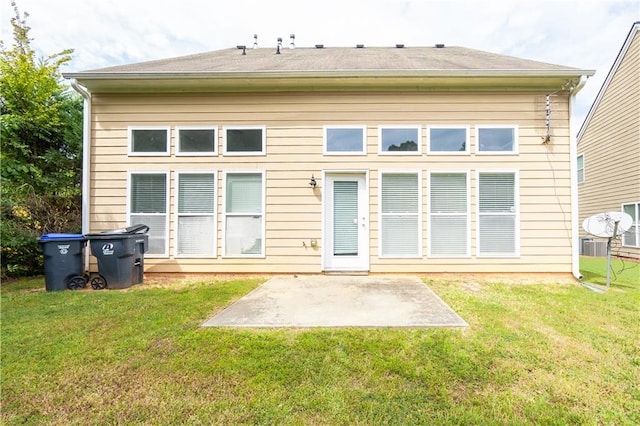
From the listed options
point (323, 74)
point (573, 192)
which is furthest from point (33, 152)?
point (573, 192)

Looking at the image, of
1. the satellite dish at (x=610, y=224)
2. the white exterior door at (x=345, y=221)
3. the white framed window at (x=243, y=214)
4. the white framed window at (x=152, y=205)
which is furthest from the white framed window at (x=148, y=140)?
the satellite dish at (x=610, y=224)

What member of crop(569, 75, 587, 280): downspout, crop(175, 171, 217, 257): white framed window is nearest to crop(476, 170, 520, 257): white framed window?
crop(569, 75, 587, 280): downspout

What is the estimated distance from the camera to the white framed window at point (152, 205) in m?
5.68

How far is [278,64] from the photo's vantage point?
599 centimetres

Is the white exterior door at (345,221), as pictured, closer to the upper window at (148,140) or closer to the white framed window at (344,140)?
the white framed window at (344,140)

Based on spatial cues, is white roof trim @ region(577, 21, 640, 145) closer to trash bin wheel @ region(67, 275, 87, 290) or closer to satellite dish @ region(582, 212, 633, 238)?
satellite dish @ region(582, 212, 633, 238)

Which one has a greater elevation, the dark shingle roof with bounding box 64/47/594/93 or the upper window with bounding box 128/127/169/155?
the dark shingle roof with bounding box 64/47/594/93

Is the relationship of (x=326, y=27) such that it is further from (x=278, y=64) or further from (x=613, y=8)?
(x=613, y=8)

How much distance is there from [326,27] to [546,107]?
19.8 ft

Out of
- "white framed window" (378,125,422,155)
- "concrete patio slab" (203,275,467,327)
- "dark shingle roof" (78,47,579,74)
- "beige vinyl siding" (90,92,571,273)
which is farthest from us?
"white framed window" (378,125,422,155)

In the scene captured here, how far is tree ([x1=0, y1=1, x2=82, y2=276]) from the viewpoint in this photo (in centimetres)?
564

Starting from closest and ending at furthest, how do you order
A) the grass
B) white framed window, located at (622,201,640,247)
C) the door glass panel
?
the grass, the door glass panel, white framed window, located at (622,201,640,247)

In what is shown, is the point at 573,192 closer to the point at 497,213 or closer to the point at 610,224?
the point at 610,224

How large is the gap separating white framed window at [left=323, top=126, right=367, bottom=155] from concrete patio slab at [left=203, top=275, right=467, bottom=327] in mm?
2544
